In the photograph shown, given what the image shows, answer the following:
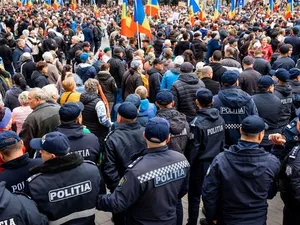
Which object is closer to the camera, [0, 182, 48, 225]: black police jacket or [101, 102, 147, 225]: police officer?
[0, 182, 48, 225]: black police jacket

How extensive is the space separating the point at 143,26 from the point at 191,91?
4787mm

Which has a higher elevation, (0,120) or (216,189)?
(0,120)

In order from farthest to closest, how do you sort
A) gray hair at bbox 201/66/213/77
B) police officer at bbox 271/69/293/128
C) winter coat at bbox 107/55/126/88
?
winter coat at bbox 107/55/126/88, gray hair at bbox 201/66/213/77, police officer at bbox 271/69/293/128

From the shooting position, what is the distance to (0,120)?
14.6ft

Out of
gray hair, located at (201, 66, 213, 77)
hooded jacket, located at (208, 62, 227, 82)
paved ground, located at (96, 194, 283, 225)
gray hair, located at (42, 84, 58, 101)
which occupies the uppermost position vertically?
gray hair, located at (42, 84, 58, 101)

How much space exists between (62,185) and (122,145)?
43.6 inches

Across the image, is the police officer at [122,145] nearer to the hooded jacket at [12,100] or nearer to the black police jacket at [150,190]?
the black police jacket at [150,190]

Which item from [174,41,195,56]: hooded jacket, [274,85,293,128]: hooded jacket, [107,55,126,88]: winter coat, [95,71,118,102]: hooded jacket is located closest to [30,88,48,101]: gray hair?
[95,71,118,102]: hooded jacket

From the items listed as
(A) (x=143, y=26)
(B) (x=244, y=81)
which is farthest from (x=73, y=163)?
(A) (x=143, y=26)

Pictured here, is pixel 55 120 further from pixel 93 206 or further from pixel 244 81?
pixel 244 81

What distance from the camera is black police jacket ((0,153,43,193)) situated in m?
3.14

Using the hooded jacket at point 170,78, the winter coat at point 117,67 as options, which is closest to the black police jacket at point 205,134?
the hooded jacket at point 170,78

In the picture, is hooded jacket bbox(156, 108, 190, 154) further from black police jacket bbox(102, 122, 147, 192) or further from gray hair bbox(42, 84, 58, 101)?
gray hair bbox(42, 84, 58, 101)

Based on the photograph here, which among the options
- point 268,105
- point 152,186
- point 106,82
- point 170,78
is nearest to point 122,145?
point 152,186
